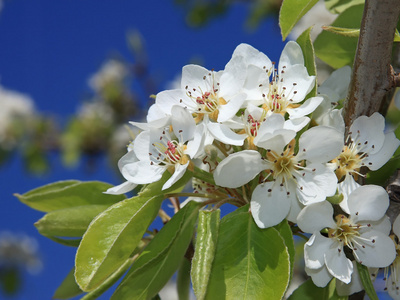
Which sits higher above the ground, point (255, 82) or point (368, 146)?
point (255, 82)

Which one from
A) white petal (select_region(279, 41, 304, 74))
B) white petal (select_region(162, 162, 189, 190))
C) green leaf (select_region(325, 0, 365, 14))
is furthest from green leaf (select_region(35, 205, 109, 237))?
green leaf (select_region(325, 0, 365, 14))

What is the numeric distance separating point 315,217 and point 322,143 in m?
0.13

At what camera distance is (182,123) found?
0.97 m

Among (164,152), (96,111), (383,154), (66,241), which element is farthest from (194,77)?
(96,111)

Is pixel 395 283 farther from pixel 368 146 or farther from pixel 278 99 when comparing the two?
pixel 278 99

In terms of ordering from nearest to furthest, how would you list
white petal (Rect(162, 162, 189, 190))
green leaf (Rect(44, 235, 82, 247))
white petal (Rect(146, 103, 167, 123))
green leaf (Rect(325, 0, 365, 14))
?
1. white petal (Rect(162, 162, 189, 190))
2. white petal (Rect(146, 103, 167, 123))
3. green leaf (Rect(44, 235, 82, 247))
4. green leaf (Rect(325, 0, 365, 14))

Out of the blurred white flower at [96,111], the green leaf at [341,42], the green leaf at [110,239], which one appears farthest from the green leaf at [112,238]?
the blurred white flower at [96,111]

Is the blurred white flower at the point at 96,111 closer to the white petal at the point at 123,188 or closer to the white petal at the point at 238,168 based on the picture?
the white petal at the point at 123,188

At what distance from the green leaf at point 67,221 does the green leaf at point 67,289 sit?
164 millimetres

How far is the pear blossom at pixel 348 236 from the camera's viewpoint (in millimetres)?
919

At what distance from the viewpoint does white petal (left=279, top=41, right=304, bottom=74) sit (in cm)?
102

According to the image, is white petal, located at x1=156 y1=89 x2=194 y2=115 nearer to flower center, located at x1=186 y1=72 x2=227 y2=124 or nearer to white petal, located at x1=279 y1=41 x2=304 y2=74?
flower center, located at x1=186 y1=72 x2=227 y2=124

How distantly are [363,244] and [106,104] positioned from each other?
3625 millimetres

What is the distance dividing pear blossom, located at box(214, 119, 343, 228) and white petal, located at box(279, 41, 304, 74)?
17 centimetres
